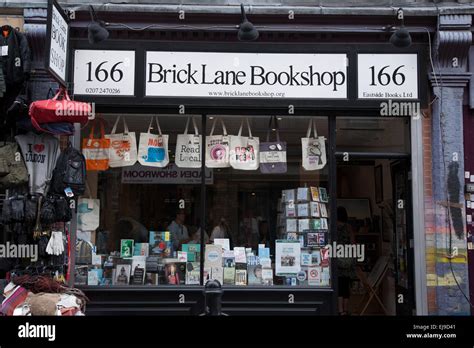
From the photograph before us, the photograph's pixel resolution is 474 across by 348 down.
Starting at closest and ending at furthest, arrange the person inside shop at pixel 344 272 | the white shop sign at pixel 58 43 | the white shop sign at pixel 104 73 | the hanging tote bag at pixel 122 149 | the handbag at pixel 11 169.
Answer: the white shop sign at pixel 58 43 < the handbag at pixel 11 169 < the white shop sign at pixel 104 73 < the hanging tote bag at pixel 122 149 < the person inside shop at pixel 344 272

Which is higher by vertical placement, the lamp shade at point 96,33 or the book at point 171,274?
the lamp shade at point 96,33

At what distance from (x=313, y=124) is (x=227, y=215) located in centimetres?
176

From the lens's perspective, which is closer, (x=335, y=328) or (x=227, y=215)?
(x=335, y=328)

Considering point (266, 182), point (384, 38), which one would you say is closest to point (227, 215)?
point (266, 182)

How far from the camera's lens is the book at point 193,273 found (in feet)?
23.4

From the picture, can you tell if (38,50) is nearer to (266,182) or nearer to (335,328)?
(266,182)

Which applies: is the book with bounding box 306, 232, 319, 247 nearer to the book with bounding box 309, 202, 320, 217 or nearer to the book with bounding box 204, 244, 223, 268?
the book with bounding box 309, 202, 320, 217

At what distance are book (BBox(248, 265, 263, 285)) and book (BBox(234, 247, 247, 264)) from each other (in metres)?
0.13

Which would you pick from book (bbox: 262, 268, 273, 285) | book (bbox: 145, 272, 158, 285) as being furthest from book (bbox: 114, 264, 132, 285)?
book (bbox: 262, 268, 273, 285)

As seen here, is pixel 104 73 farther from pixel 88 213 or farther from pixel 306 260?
pixel 306 260

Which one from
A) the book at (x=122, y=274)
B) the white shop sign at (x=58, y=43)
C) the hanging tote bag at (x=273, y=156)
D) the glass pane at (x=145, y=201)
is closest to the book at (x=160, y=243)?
the glass pane at (x=145, y=201)

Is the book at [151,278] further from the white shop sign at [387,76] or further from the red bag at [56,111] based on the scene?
the white shop sign at [387,76]

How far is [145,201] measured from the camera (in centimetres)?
733

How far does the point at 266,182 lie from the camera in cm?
740
